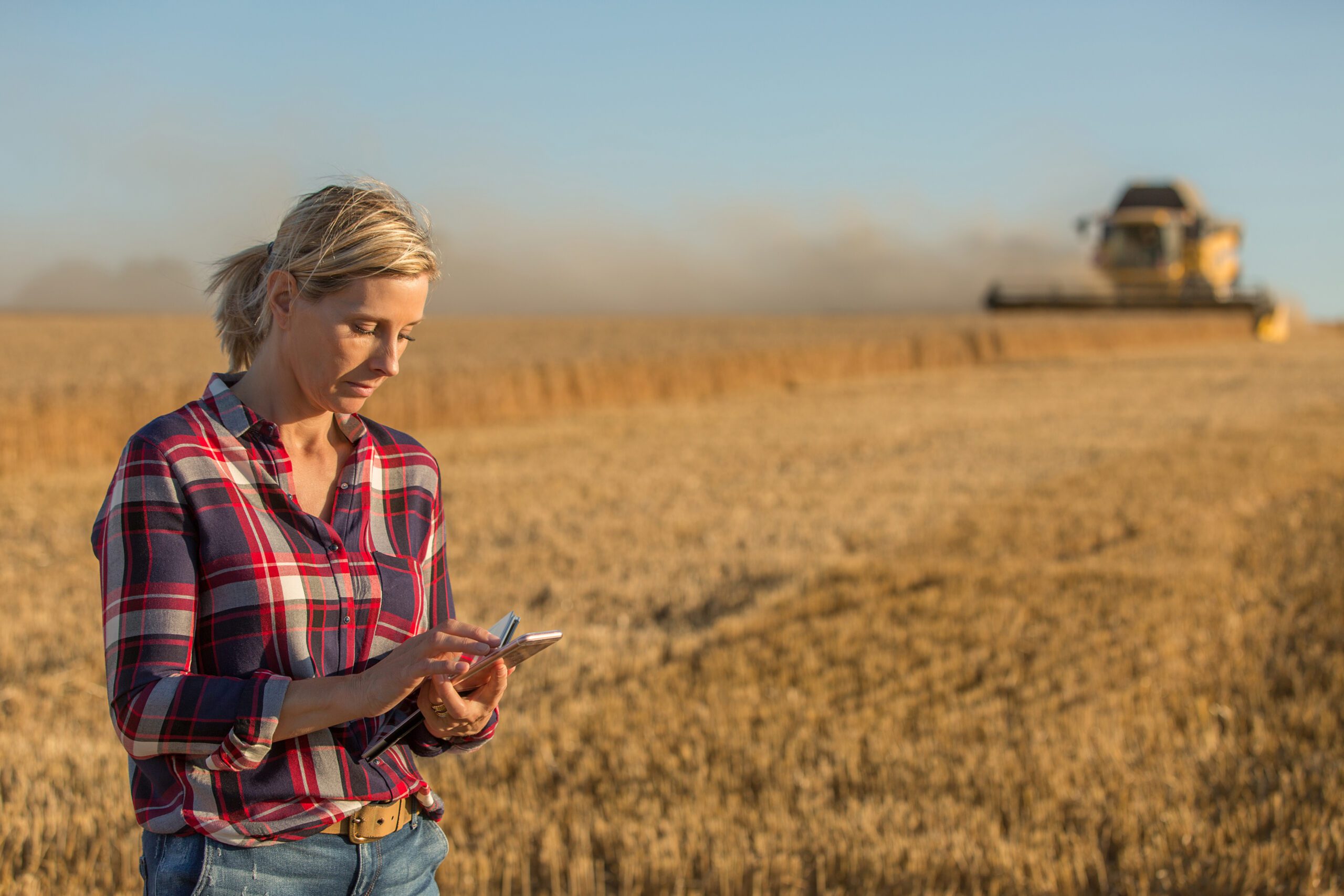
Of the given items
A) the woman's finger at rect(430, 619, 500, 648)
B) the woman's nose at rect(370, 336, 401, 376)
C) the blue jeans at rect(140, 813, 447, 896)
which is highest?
the woman's nose at rect(370, 336, 401, 376)

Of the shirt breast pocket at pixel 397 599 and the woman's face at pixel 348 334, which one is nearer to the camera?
the woman's face at pixel 348 334

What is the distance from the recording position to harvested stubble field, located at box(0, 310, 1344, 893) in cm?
374

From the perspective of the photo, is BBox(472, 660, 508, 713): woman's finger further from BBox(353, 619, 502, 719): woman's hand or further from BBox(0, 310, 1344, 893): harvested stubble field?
BBox(0, 310, 1344, 893): harvested stubble field

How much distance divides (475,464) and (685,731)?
9198mm

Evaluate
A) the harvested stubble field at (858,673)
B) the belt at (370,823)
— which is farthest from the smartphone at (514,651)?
the harvested stubble field at (858,673)

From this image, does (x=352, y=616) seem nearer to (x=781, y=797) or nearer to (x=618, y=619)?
(x=781, y=797)

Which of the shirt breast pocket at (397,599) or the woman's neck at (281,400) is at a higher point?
the woman's neck at (281,400)

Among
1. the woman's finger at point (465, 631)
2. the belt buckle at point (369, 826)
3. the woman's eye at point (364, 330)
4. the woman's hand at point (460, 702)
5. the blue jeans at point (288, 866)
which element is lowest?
the blue jeans at point (288, 866)

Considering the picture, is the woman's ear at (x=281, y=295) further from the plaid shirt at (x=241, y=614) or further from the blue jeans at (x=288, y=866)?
the blue jeans at (x=288, y=866)

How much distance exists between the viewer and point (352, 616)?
1.84m

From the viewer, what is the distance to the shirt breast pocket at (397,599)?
6.26ft

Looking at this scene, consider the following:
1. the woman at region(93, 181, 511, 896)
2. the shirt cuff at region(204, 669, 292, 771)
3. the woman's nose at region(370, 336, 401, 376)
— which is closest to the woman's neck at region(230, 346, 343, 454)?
the woman at region(93, 181, 511, 896)

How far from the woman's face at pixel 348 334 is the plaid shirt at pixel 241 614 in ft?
0.36

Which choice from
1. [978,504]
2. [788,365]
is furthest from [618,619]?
[788,365]
